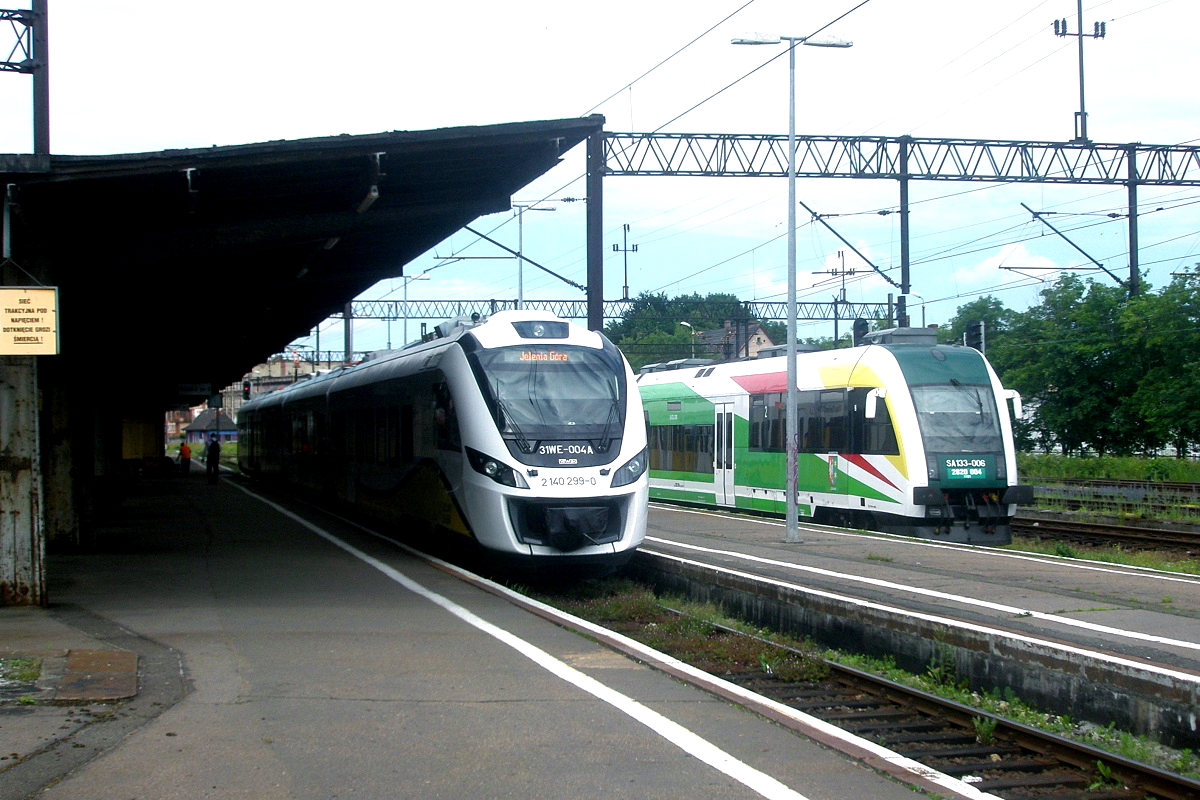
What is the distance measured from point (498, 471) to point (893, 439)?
7237mm

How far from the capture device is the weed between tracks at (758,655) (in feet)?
24.8

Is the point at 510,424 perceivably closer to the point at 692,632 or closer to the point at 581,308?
the point at 692,632

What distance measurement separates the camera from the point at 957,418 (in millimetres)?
17984

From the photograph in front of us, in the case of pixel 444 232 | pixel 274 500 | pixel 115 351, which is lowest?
pixel 274 500

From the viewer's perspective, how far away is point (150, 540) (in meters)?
18.7

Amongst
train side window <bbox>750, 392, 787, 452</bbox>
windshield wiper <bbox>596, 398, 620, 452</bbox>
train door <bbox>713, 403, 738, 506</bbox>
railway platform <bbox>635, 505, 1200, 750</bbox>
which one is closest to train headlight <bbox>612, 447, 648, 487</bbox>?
windshield wiper <bbox>596, 398, 620, 452</bbox>

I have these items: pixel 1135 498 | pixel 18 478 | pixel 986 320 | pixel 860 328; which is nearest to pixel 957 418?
pixel 860 328

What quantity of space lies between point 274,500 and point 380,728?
977 inches

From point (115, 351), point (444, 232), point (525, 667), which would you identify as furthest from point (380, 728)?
point (115, 351)

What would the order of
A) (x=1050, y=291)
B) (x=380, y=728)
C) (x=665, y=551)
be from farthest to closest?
(x=1050, y=291)
(x=665, y=551)
(x=380, y=728)

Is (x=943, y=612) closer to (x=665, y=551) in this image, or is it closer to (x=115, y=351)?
(x=665, y=551)

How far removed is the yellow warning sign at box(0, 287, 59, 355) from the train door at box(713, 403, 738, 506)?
47.7 ft

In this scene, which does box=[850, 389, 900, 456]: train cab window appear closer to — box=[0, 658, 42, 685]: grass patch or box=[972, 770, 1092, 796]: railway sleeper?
box=[972, 770, 1092, 796]: railway sleeper

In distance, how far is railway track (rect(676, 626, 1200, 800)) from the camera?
659 centimetres
